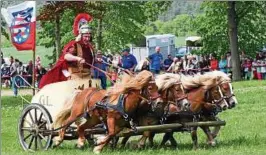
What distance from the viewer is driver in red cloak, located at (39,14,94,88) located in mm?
12547

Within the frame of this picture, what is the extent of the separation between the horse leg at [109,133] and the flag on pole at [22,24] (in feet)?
25.5

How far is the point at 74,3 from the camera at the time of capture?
93.4 ft

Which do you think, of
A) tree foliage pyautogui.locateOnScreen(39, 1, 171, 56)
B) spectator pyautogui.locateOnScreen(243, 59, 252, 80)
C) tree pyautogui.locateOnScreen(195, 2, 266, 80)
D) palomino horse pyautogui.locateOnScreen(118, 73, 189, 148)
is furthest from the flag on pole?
tree pyautogui.locateOnScreen(195, 2, 266, 80)

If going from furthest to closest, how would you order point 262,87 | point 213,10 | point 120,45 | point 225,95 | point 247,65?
point 120,45
point 213,10
point 247,65
point 262,87
point 225,95

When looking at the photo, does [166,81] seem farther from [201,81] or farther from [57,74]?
[57,74]

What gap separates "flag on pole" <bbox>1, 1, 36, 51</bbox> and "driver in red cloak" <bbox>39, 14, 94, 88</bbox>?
19.3ft

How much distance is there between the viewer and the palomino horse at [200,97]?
1201cm

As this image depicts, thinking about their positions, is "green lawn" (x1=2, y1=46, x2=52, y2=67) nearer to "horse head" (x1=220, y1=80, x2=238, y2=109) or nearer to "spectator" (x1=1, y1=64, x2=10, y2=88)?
"spectator" (x1=1, y1=64, x2=10, y2=88)

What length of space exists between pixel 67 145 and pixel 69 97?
41.8 inches

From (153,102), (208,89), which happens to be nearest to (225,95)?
(208,89)

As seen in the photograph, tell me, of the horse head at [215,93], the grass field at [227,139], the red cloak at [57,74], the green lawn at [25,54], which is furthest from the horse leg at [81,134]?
the green lawn at [25,54]

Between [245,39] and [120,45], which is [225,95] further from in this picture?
[120,45]

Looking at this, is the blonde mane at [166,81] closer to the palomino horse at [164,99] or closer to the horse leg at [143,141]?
the palomino horse at [164,99]

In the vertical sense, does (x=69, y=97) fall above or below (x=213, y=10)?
below
